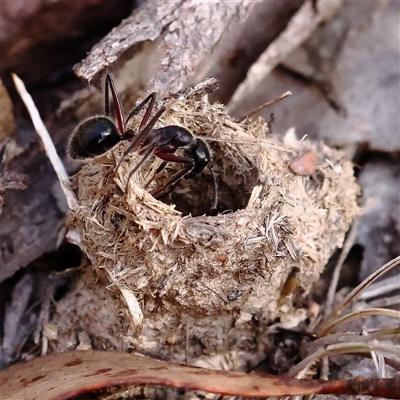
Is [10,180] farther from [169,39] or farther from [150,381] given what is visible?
[150,381]

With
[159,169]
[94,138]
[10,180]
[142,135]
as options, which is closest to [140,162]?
[142,135]

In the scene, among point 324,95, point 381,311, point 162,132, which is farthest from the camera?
point 324,95

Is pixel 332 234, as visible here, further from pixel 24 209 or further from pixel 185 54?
pixel 24 209

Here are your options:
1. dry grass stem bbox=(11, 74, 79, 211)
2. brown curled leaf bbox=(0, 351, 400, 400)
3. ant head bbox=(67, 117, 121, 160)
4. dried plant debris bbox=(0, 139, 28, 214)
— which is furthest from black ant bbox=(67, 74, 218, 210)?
brown curled leaf bbox=(0, 351, 400, 400)

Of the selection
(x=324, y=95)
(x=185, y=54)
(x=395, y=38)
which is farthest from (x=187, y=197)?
(x=395, y=38)

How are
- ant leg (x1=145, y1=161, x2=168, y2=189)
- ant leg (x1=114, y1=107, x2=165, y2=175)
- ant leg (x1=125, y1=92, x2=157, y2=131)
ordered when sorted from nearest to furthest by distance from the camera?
ant leg (x1=114, y1=107, x2=165, y2=175) → ant leg (x1=125, y1=92, x2=157, y2=131) → ant leg (x1=145, y1=161, x2=168, y2=189)

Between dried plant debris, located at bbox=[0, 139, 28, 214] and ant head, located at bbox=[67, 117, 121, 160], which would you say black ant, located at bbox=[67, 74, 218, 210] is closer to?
ant head, located at bbox=[67, 117, 121, 160]
